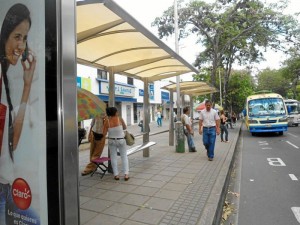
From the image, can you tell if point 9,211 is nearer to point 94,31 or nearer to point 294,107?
point 94,31

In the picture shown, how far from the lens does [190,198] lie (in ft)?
16.3

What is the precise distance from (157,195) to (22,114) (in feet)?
12.0

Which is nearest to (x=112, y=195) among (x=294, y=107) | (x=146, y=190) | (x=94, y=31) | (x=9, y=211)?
(x=146, y=190)

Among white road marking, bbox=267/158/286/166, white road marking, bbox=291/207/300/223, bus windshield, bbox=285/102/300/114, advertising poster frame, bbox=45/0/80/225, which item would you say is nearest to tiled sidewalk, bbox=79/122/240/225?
white road marking, bbox=291/207/300/223

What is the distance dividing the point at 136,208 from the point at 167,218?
0.61 m

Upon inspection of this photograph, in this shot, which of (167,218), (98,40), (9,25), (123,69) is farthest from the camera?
(123,69)

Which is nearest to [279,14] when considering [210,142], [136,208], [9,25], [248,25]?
[248,25]

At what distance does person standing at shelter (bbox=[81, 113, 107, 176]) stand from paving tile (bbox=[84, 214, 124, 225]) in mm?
2897

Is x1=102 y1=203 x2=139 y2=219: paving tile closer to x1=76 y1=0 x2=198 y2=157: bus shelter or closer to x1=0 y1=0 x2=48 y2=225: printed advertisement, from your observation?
x1=0 y1=0 x2=48 y2=225: printed advertisement

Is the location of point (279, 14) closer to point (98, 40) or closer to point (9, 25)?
point (98, 40)

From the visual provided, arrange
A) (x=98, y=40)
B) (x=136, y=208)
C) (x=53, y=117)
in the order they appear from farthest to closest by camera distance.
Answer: (x=98, y=40), (x=136, y=208), (x=53, y=117)

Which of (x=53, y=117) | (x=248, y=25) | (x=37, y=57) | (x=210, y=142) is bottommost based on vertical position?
(x=210, y=142)

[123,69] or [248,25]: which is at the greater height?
[248,25]

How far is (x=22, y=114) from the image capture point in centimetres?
197
